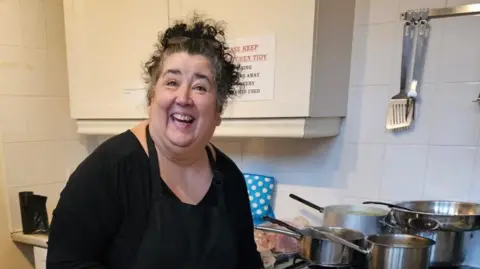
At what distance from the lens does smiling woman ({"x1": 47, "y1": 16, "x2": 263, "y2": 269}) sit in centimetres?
71

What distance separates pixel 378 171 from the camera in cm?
129

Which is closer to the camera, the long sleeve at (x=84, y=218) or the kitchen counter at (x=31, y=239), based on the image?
the long sleeve at (x=84, y=218)

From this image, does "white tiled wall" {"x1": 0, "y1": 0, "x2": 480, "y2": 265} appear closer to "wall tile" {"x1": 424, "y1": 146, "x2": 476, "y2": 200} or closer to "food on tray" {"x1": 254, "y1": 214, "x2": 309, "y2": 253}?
"wall tile" {"x1": 424, "y1": 146, "x2": 476, "y2": 200}

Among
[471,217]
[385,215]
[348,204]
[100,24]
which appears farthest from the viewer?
[100,24]

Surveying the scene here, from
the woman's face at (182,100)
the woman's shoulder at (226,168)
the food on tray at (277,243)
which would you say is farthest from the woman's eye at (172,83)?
the food on tray at (277,243)

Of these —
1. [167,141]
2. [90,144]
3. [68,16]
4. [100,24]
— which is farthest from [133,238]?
[90,144]

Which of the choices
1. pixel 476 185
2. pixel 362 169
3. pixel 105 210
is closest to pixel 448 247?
pixel 476 185

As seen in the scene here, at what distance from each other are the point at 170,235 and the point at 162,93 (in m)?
0.28

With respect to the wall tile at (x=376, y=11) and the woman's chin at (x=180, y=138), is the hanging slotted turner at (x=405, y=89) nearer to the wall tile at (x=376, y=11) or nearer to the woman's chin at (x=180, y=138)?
the wall tile at (x=376, y=11)

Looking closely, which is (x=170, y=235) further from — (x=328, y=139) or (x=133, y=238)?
(x=328, y=139)

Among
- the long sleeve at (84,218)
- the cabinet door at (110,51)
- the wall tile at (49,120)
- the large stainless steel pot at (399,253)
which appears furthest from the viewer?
the wall tile at (49,120)

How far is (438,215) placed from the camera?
3.40 ft

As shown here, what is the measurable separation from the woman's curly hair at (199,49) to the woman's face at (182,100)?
18mm

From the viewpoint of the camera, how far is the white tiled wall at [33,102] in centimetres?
157
